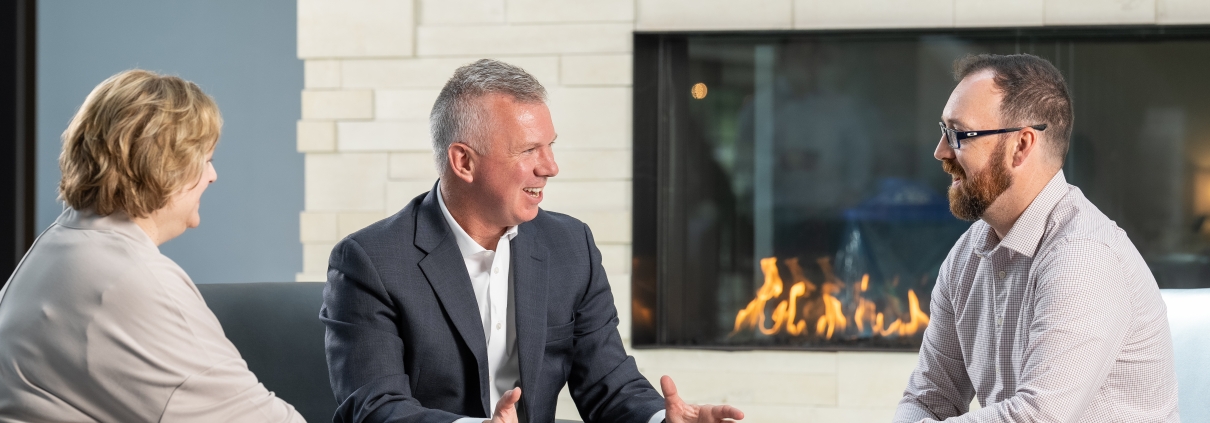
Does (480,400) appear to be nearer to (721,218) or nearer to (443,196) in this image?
(443,196)

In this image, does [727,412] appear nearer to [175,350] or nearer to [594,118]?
[175,350]

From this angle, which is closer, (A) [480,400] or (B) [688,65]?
(A) [480,400]

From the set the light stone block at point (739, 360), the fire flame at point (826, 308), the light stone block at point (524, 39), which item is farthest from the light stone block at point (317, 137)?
the fire flame at point (826, 308)

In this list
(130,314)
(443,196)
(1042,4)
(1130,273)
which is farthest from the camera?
(1042,4)

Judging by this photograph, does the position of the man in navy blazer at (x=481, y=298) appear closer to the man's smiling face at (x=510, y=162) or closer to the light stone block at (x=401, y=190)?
the man's smiling face at (x=510, y=162)

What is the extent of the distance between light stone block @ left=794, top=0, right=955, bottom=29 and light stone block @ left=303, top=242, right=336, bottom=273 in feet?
5.41

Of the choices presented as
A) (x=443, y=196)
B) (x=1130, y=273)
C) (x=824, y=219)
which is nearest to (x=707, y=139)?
(x=824, y=219)

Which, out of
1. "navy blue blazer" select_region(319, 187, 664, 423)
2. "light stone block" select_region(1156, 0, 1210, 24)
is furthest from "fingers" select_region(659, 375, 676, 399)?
"light stone block" select_region(1156, 0, 1210, 24)

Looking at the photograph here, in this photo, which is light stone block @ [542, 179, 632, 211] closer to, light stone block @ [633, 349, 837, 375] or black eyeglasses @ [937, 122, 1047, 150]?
light stone block @ [633, 349, 837, 375]

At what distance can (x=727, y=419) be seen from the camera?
4.75 ft

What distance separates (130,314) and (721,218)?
A: 90.5 inches

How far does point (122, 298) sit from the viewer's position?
3.34 ft

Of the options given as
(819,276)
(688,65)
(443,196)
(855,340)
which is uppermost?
(688,65)

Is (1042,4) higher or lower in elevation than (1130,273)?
higher
